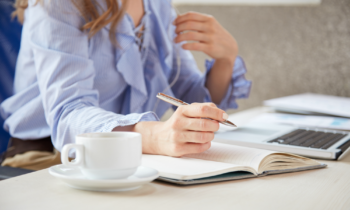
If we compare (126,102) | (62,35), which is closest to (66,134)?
(62,35)

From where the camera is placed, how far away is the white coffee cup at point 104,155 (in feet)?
1.45

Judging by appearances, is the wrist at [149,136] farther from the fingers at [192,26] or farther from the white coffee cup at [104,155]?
Result: the fingers at [192,26]

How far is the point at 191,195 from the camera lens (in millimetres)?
448

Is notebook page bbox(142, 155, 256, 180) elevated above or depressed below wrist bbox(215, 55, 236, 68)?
below

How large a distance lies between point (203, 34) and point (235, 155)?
0.48 m

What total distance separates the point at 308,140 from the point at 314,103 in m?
0.59

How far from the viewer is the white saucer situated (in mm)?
433

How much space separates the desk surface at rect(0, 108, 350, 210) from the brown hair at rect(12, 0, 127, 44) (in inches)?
16.4

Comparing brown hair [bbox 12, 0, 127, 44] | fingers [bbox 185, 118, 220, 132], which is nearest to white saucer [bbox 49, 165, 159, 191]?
fingers [bbox 185, 118, 220, 132]

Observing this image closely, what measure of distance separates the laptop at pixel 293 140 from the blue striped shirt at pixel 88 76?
0.70 feet

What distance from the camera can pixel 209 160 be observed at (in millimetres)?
587

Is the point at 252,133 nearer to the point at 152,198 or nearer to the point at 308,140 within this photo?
the point at 308,140

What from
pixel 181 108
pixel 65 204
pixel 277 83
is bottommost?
pixel 65 204

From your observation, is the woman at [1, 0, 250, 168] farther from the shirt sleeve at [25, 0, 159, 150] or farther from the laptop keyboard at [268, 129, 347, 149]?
the laptop keyboard at [268, 129, 347, 149]
